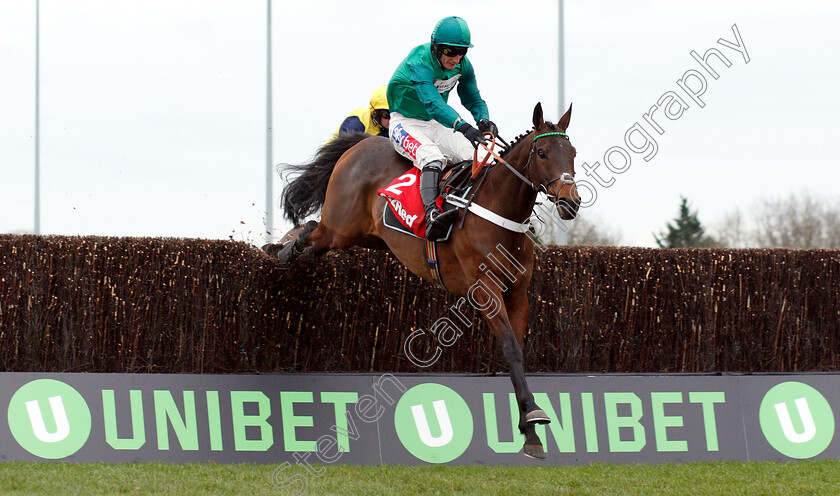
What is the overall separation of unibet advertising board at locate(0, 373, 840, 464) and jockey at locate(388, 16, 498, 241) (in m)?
1.43

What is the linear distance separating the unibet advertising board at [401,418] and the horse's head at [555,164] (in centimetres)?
188

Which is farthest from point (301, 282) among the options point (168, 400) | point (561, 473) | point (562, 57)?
point (562, 57)

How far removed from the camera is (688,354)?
704 centimetres

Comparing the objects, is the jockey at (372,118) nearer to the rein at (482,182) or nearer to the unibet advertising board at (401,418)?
the rein at (482,182)

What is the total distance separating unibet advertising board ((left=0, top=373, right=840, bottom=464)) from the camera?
5.81 m

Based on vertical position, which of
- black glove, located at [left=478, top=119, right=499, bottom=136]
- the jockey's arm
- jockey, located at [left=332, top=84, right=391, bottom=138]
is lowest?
black glove, located at [left=478, top=119, right=499, bottom=136]

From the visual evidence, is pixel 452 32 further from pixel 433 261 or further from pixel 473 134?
pixel 433 261

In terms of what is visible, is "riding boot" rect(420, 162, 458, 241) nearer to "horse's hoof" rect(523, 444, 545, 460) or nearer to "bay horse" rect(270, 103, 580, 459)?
"bay horse" rect(270, 103, 580, 459)

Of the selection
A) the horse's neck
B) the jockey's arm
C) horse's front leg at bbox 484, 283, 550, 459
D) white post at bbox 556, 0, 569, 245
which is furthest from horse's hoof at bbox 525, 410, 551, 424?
white post at bbox 556, 0, 569, 245

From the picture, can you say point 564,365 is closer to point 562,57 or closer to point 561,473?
point 561,473

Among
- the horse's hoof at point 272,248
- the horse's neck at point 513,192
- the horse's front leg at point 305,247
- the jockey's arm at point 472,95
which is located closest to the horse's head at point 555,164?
the horse's neck at point 513,192

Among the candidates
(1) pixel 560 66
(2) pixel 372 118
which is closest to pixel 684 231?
(1) pixel 560 66

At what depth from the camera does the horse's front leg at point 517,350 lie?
4.68 metres

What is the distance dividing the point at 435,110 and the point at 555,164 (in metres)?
1.14
